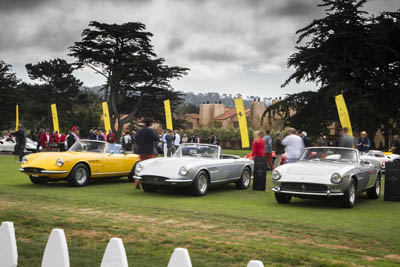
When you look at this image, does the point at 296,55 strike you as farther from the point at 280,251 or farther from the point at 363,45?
the point at 280,251

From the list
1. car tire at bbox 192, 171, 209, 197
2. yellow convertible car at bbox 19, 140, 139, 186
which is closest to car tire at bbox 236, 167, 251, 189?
car tire at bbox 192, 171, 209, 197

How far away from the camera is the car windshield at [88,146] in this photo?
48.5 feet

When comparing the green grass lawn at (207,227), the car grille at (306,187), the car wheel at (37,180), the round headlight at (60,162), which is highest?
the round headlight at (60,162)

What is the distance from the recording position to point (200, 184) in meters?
12.3

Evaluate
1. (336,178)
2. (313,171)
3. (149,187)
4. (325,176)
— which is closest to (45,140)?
(149,187)

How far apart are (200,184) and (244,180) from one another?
2.43 metres

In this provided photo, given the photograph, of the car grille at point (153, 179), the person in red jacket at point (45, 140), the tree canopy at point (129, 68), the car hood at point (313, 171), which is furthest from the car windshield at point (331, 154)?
the tree canopy at point (129, 68)

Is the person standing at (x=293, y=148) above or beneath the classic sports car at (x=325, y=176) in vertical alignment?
above

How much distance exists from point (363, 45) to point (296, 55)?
205 inches

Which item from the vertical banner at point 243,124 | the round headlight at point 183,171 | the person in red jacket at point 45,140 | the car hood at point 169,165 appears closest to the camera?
the round headlight at point 183,171

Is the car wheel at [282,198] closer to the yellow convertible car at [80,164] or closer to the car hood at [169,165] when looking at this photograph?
the car hood at [169,165]

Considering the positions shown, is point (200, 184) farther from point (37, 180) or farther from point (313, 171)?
point (37, 180)

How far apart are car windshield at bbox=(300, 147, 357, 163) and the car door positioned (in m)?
6.19

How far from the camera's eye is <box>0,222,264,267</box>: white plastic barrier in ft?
8.57
